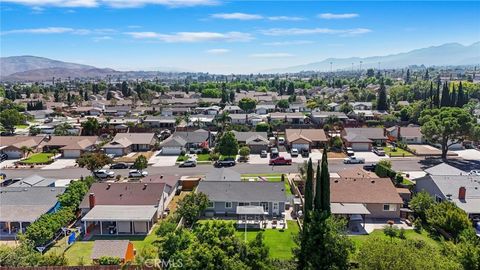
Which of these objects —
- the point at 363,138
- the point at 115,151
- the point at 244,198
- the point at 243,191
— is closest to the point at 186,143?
the point at 115,151

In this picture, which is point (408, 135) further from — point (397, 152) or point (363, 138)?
point (363, 138)

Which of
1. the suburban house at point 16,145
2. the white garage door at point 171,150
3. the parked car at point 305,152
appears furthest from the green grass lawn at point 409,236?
the suburban house at point 16,145

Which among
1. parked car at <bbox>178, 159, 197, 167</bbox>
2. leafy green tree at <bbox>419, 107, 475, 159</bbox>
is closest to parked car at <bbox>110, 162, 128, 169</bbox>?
parked car at <bbox>178, 159, 197, 167</bbox>

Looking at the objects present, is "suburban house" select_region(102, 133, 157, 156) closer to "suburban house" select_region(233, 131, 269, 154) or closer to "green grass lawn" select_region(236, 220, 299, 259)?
"suburban house" select_region(233, 131, 269, 154)

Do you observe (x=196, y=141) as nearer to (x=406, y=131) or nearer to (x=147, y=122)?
(x=147, y=122)

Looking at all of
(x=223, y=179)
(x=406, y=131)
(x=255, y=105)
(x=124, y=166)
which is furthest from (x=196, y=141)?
(x=255, y=105)

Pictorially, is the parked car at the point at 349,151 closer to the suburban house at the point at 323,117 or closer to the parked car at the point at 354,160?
the parked car at the point at 354,160

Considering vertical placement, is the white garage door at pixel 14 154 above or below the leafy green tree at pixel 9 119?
below
